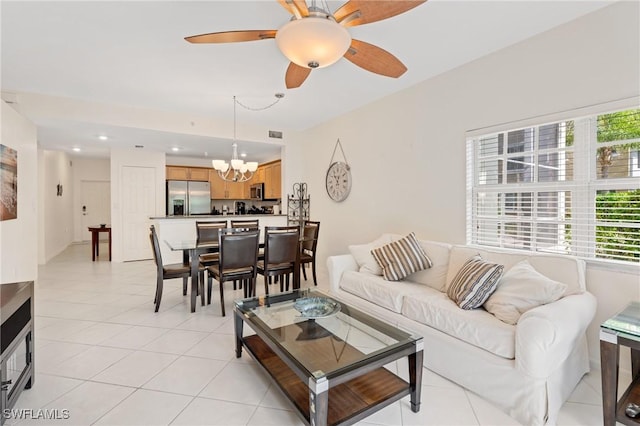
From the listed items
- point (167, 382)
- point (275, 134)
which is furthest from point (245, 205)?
point (167, 382)

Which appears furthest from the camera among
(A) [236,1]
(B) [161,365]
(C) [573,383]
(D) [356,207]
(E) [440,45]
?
(D) [356,207]

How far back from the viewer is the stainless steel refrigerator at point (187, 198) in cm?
704

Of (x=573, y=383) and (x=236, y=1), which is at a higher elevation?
(x=236, y=1)

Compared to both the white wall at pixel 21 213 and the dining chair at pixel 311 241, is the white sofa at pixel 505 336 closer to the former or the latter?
the dining chair at pixel 311 241

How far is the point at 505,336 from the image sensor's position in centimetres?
183

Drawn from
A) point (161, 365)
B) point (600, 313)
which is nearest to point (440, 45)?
point (600, 313)

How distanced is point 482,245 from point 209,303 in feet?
10.4

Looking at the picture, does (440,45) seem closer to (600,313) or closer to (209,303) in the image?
(600,313)

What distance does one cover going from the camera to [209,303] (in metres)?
3.67

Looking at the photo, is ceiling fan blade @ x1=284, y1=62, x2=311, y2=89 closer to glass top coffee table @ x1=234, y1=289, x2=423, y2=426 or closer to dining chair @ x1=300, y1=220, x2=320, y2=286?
glass top coffee table @ x1=234, y1=289, x2=423, y2=426

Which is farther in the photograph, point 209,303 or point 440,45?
point 209,303

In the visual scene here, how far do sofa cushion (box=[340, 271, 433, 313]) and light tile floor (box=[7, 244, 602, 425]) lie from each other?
2.04 ft

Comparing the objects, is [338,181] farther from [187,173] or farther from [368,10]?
[187,173]

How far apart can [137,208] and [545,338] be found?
276 inches
